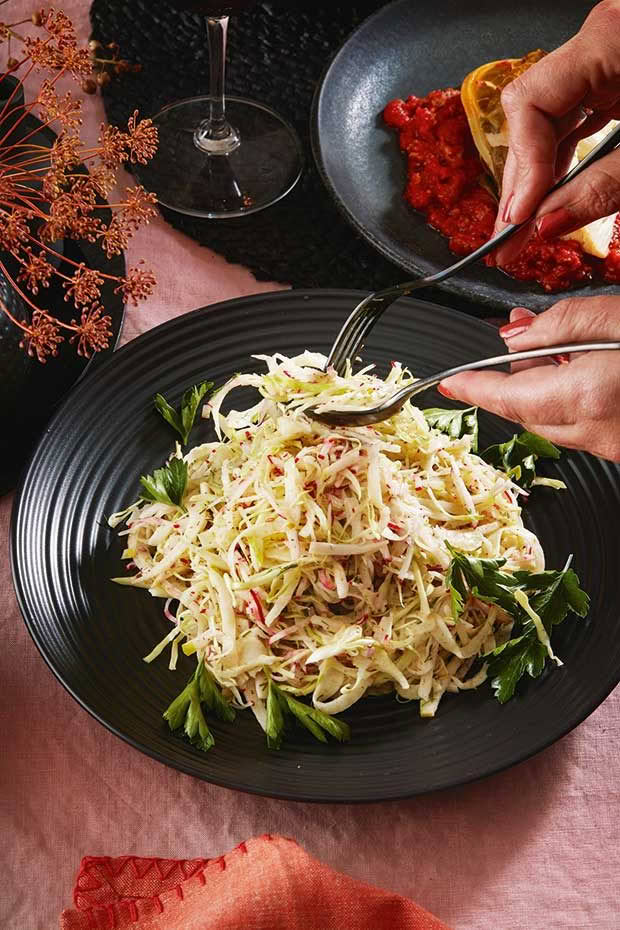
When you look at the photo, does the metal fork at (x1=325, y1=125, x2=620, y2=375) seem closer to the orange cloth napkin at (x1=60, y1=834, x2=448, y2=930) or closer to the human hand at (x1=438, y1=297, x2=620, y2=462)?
the human hand at (x1=438, y1=297, x2=620, y2=462)

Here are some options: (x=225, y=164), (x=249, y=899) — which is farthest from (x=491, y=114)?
(x=249, y=899)

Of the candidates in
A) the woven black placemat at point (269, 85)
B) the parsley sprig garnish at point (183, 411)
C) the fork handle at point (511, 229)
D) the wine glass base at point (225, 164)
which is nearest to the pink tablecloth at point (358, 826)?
the parsley sprig garnish at point (183, 411)

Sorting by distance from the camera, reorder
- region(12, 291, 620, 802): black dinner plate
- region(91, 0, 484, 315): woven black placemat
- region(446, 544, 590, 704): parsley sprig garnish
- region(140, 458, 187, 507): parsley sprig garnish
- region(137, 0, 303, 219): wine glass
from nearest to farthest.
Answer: region(12, 291, 620, 802): black dinner plate, region(446, 544, 590, 704): parsley sprig garnish, region(140, 458, 187, 507): parsley sprig garnish, region(91, 0, 484, 315): woven black placemat, region(137, 0, 303, 219): wine glass

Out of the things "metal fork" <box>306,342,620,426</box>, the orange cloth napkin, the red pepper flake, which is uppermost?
"metal fork" <box>306,342,620,426</box>

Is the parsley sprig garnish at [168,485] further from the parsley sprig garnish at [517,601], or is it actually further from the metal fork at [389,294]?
the parsley sprig garnish at [517,601]

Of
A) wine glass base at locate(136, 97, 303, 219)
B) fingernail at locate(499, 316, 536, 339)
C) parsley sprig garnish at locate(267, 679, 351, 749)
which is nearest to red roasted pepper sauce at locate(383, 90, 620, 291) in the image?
wine glass base at locate(136, 97, 303, 219)

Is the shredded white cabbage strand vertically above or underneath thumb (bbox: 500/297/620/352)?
underneath
